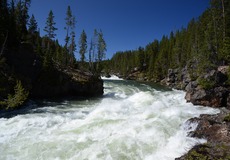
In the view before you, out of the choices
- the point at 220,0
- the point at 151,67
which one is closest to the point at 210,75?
the point at 220,0

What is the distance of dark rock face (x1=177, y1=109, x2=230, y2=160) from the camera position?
717cm

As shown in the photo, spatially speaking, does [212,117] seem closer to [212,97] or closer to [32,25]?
[212,97]

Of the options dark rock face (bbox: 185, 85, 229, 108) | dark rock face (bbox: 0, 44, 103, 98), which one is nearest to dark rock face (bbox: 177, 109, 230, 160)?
dark rock face (bbox: 185, 85, 229, 108)

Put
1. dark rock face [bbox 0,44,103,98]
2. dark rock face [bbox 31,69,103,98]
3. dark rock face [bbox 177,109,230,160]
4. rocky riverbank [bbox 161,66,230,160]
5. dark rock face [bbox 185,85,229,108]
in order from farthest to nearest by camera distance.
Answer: dark rock face [bbox 31,69,103,98], dark rock face [bbox 0,44,103,98], dark rock face [bbox 185,85,229,108], rocky riverbank [bbox 161,66,230,160], dark rock face [bbox 177,109,230,160]

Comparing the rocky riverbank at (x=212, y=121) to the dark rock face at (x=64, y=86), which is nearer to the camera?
the rocky riverbank at (x=212, y=121)

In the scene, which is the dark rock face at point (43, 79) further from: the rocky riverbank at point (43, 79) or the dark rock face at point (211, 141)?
the dark rock face at point (211, 141)

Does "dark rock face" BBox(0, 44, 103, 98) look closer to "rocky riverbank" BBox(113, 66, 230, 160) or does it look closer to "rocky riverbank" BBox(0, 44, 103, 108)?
"rocky riverbank" BBox(0, 44, 103, 108)

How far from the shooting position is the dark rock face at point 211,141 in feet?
23.5

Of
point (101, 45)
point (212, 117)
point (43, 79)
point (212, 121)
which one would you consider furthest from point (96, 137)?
point (101, 45)

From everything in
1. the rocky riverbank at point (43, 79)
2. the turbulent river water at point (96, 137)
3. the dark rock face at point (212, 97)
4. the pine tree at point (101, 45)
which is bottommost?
the turbulent river water at point (96, 137)

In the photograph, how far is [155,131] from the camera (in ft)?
34.4

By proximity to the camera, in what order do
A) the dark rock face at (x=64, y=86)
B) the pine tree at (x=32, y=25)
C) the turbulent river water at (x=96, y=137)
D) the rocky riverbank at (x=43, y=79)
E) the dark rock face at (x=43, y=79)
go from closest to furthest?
the turbulent river water at (x=96, y=137) < the rocky riverbank at (x=43, y=79) < the dark rock face at (x=43, y=79) < the dark rock face at (x=64, y=86) < the pine tree at (x=32, y=25)

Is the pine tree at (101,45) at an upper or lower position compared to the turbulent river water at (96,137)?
upper

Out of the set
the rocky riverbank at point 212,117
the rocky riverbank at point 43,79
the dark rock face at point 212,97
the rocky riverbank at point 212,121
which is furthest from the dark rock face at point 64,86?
the dark rock face at point 212,97
